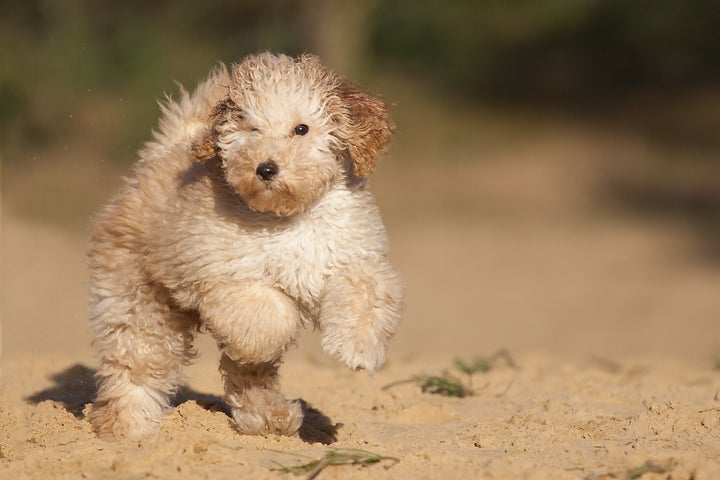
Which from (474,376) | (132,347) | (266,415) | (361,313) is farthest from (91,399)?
(474,376)

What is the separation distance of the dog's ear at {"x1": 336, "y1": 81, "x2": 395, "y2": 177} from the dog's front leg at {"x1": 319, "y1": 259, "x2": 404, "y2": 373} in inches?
19.5

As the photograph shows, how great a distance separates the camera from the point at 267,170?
5.11 metres

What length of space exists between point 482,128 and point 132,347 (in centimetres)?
1679

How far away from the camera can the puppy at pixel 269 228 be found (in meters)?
5.23

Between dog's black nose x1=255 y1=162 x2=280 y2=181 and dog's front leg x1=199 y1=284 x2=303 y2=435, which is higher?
dog's black nose x1=255 y1=162 x2=280 y2=181

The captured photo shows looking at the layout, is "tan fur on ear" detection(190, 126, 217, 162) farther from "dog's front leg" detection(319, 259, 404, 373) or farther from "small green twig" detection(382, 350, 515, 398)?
"small green twig" detection(382, 350, 515, 398)

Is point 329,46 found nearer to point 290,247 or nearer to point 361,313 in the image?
point 290,247

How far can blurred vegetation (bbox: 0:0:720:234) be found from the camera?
15.7 meters

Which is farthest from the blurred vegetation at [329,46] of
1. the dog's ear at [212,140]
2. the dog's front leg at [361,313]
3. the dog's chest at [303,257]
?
the dog's front leg at [361,313]

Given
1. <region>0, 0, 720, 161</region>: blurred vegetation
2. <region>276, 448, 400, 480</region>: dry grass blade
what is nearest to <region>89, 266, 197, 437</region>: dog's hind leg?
<region>276, 448, 400, 480</region>: dry grass blade

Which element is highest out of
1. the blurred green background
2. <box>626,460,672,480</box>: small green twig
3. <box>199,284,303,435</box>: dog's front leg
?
the blurred green background

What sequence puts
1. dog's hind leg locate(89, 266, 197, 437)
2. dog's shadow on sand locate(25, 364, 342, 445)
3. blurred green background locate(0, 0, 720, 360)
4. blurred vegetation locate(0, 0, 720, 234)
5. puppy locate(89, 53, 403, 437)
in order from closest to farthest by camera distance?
1. puppy locate(89, 53, 403, 437)
2. dog's hind leg locate(89, 266, 197, 437)
3. dog's shadow on sand locate(25, 364, 342, 445)
4. blurred green background locate(0, 0, 720, 360)
5. blurred vegetation locate(0, 0, 720, 234)

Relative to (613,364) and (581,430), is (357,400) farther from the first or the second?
(613,364)

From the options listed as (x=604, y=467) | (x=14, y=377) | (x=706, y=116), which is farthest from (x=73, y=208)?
(x=706, y=116)
